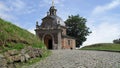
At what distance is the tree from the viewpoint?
69.2 metres

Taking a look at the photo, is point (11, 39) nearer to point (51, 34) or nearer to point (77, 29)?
point (51, 34)

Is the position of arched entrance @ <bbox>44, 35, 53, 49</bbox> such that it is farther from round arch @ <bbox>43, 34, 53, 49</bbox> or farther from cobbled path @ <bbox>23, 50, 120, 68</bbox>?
cobbled path @ <bbox>23, 50, 120, 68</bbox>

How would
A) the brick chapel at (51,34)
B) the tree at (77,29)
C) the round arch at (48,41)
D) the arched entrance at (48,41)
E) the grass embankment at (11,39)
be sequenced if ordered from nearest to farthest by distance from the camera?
1. the grass embankment at (11,39)
2. the brick chapel at (51,34)
3. the round arch at (48,41)
4. the arched entrance at (48,41)
5. the tree at (77,29)

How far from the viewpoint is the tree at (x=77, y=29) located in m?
69.2

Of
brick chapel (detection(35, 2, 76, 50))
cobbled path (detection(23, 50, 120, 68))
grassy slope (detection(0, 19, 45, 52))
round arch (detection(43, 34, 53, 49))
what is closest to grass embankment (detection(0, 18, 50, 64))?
grassy slope (detection(0, 19, 45, 52))

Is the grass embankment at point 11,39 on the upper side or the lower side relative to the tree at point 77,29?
lower

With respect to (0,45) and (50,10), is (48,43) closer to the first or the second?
(50,10)

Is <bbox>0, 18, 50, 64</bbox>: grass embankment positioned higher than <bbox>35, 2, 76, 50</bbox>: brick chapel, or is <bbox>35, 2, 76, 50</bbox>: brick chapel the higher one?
<bbox>35, 2, 76, 50</bbox>: brick chapel

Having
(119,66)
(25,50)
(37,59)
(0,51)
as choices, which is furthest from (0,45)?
(119,66)

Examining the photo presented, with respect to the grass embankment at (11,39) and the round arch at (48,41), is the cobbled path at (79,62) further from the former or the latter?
the round arch at (48,41)

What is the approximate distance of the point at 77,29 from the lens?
6988 cm

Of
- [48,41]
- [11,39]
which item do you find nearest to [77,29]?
[48,41]

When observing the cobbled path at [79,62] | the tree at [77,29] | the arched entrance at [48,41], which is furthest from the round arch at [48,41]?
the cobbled path at [79,62]

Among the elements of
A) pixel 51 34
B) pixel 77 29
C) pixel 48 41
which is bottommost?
pixel 48 41
